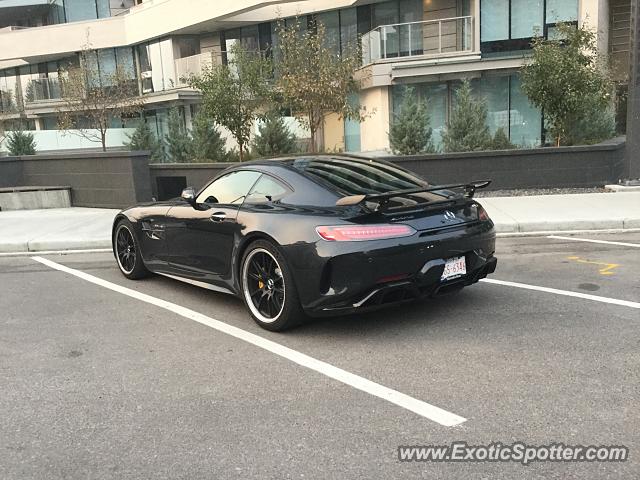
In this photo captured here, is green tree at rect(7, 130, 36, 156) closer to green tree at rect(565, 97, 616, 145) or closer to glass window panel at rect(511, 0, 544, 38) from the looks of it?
glass window panel at rect(511, 0, 544, 38)

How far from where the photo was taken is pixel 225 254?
18.3 feet

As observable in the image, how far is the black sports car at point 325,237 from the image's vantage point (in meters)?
4.67

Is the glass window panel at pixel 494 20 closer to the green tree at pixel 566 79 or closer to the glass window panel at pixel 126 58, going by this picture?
the green tree at pixel 566 79

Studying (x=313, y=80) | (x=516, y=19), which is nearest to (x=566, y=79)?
(x=313, y=80)

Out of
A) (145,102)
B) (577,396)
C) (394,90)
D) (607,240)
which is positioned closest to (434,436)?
(577,396)

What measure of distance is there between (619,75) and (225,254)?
20770 mm

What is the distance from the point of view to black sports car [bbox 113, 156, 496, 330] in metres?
4.67

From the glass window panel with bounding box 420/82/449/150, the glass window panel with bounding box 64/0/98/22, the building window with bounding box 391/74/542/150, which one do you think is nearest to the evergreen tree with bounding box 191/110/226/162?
the building window with bounding box 391/74/542/150

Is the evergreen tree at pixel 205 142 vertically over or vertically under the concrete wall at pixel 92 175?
over

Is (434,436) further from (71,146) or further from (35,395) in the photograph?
(71,146)

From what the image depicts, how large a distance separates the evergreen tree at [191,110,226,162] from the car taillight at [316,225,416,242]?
544 inches

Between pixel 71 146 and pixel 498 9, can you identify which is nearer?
pixel 498 9

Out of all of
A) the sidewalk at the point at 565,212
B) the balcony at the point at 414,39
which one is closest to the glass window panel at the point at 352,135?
the balcony at the point at 414,39

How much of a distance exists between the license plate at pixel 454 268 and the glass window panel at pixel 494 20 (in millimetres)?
17944
